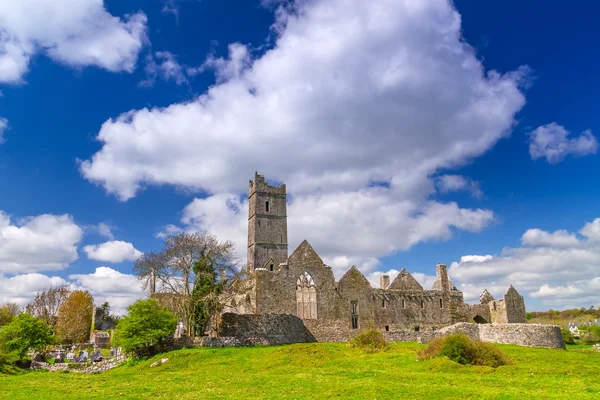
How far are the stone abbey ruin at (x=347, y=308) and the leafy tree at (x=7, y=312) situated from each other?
5321 cm

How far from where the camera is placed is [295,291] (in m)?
48.6

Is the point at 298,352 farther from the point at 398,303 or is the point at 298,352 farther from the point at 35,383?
the point at 398,303

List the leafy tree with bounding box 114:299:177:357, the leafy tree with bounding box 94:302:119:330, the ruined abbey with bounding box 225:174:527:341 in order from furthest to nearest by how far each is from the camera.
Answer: the leafy tree with bounding box 94:302:119:330
the ruined abbey with bounding box 225:174:527:341
the leafy tree with bounding box 114:299:177:357

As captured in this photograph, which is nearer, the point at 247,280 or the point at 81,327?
the point at 247,280

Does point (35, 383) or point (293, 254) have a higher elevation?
point (293, 254)

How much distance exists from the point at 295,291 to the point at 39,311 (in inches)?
1746

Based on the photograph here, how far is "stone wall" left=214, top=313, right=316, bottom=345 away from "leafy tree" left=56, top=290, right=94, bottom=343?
28763 mm

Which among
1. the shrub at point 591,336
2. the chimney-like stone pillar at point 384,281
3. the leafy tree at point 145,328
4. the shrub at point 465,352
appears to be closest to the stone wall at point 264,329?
the leafy tree at point 145,328

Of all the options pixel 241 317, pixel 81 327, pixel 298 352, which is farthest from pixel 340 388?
pixel 81 327

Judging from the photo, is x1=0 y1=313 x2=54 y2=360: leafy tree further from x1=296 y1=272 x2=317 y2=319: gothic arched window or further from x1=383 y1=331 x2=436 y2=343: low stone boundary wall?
x1=383 y1=331 x2=436 y2=343: low stone boundary wall

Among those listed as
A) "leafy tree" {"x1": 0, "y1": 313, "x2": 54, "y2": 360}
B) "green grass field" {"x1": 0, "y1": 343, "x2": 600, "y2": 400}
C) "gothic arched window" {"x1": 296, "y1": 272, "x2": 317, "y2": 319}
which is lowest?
"green grass field" {"x1": 0, "y1": 343, "x2": 600, "y2": 400}

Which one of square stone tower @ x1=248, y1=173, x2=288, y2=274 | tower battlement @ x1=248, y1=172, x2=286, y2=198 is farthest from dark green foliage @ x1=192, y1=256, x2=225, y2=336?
tower battlement @ x1=248, y1=172, x2=286, y2=198

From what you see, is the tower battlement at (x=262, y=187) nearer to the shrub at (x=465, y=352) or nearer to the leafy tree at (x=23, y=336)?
the leafy tree at (x=23, y=336)

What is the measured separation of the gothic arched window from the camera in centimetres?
4878
